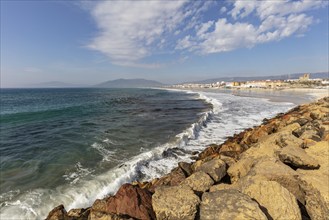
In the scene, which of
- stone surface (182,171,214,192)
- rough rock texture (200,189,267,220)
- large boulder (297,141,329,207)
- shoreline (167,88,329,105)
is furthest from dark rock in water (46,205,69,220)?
shoreline (167,88,329,105)

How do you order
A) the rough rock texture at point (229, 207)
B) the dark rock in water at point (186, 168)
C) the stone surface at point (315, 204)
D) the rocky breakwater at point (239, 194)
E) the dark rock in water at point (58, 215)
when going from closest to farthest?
the rough rock texture at point (229, 207), the rocky breakwater at point (239, 194), the stone surface at point (315, 204), the dark rock in water at point (58, 215), the dark rock in water at point (186, 168)

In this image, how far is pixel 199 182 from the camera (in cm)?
529

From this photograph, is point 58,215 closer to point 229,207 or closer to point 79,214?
point 79,214

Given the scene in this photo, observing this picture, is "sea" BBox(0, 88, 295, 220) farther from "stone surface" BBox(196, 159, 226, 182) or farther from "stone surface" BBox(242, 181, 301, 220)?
"stone surface" BBox(242, 181, 301, 220)

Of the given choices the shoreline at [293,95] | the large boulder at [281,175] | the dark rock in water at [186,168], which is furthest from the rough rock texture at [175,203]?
the shoreline at [293,95]

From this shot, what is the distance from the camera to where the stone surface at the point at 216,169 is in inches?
233

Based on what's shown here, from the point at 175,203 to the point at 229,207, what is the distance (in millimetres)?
980

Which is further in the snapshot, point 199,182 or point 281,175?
point 199,182

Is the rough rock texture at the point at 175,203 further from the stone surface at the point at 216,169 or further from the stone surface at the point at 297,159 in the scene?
the stone surface at the point at 297,159

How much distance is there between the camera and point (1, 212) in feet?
22.4

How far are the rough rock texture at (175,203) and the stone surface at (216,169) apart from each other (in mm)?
1778

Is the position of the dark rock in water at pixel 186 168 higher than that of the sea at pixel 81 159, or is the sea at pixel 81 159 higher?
the dark rock in water at pixel 186 168

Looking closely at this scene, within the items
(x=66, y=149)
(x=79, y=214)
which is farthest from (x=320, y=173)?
(x=66, y=149)

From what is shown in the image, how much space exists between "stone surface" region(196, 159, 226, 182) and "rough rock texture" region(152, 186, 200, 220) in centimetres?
178
